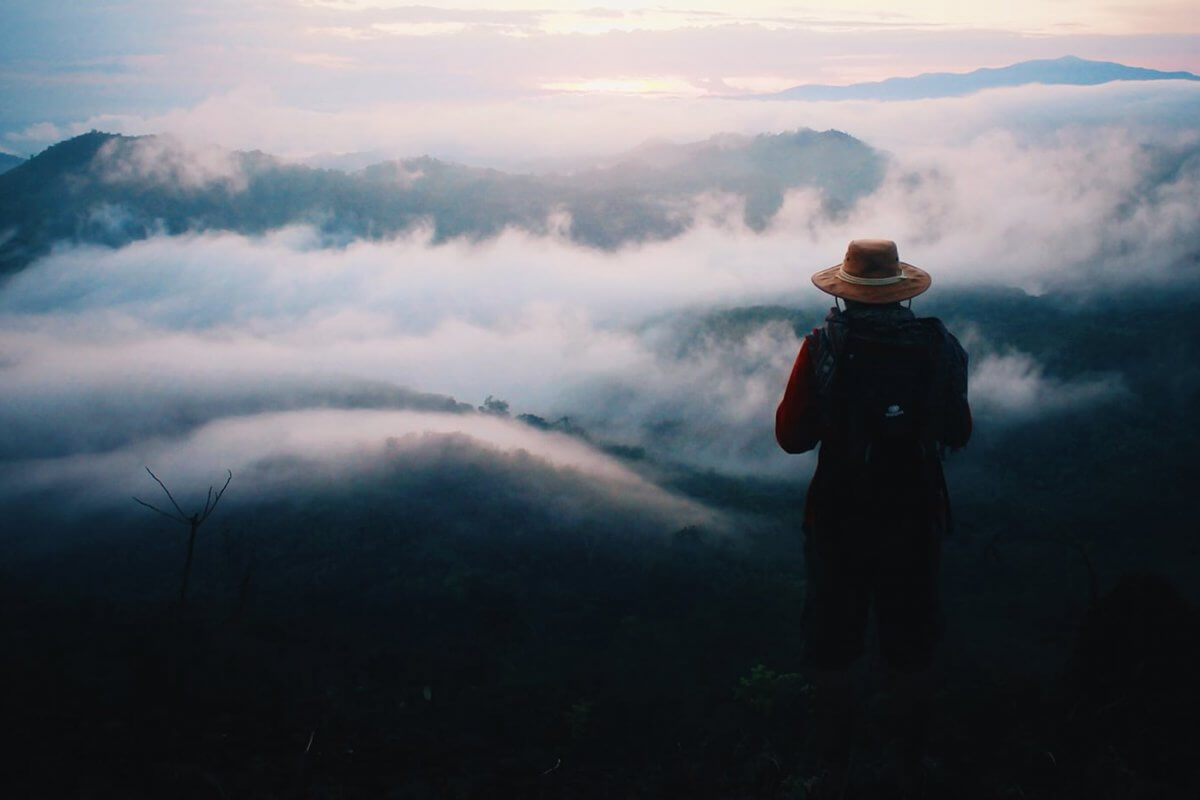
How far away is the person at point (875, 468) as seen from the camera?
438 cm

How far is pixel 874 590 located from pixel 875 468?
2.75ft

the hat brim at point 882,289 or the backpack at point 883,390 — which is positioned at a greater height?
the hat brim at point 882,289

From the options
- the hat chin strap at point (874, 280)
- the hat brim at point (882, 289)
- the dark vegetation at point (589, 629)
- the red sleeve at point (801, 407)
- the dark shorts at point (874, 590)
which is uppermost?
the hat chin strap at point (874, 280)

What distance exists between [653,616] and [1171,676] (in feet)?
150

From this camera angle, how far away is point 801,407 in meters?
4.52

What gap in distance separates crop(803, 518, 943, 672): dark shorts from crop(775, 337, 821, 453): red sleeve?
0.57 metres

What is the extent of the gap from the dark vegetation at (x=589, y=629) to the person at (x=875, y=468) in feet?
3.84

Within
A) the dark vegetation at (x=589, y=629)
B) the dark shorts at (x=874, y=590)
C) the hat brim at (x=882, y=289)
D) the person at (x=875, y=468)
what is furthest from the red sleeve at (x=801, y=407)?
the dark vegetation at (x=589, y=629)

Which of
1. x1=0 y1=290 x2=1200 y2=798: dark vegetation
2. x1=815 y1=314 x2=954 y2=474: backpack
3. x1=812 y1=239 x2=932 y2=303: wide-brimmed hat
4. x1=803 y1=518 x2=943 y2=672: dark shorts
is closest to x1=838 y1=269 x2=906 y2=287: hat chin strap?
x1=812 y1=239 x2=932 y2=303: wide-brimmed hat

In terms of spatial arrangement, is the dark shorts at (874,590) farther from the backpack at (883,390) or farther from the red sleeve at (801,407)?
the red sleeve at (801,407)

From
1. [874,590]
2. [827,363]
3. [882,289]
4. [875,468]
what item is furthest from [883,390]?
[874,590]

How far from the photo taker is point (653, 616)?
167 feet

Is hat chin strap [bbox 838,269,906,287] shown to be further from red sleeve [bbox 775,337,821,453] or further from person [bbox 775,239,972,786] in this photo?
red sleeve [bbox 775,337,821,453]

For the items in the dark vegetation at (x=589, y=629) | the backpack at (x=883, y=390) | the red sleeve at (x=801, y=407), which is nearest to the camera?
the backpack at (x=883, y=390)
